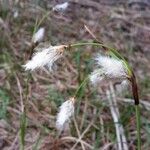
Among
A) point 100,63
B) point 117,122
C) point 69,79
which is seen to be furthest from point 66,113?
point 69,79

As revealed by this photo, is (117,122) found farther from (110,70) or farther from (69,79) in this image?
(110,70)

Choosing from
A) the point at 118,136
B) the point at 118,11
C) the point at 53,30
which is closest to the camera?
the point at 118,136

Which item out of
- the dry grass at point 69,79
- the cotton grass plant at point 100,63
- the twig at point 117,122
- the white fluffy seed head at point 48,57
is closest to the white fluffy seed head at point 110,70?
the cotton grass plant at point 100,63

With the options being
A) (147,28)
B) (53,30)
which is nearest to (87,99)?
(53,30)

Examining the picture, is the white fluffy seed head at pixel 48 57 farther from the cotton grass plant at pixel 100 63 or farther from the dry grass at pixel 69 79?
the dry grass at pixel 69 79

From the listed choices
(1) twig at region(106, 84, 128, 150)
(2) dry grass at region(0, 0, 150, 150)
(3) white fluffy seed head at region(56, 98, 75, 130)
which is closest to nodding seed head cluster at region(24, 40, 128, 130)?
(3) white fluffy seed head at region(56, 98, 75, 130)

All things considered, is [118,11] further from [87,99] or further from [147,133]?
[147,133]

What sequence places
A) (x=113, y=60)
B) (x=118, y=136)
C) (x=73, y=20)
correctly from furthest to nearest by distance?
(x=73, y=20), (x=118, y=136), (x=113, y=60)
